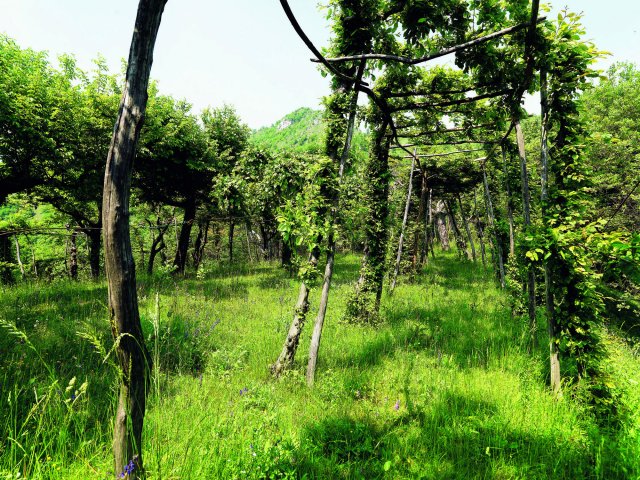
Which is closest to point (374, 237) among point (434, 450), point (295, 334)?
point (295, 334)

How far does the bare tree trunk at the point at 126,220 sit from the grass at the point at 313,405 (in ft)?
0.51

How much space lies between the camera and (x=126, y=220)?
1.72m

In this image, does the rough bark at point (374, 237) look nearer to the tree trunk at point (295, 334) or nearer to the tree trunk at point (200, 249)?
the tree trunk at point (295, 334)

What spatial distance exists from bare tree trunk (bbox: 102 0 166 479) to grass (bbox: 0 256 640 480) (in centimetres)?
16

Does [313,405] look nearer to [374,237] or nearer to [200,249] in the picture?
[374,237]

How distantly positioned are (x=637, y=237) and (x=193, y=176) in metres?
14.0

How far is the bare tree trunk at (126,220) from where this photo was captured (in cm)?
167

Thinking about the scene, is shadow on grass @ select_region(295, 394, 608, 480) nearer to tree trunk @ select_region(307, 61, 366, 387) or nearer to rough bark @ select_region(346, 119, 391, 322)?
tree trunk @ select_region(307, 61, 366, 387)

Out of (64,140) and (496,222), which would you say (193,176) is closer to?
(64,140)

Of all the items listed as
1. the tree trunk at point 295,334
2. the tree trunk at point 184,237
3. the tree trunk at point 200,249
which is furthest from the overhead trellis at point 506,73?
the tree trunk at point 184,237

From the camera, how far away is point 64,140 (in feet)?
29.9

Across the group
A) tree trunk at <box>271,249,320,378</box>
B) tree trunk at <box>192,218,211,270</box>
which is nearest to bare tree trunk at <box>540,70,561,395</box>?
tree trunk at <box>271,249,320,378</box>

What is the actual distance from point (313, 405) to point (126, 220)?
10.5 ft

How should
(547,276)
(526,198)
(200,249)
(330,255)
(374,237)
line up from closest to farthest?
(547,276)
(330,255)
(526,198)
(374,237)
(200,249)
